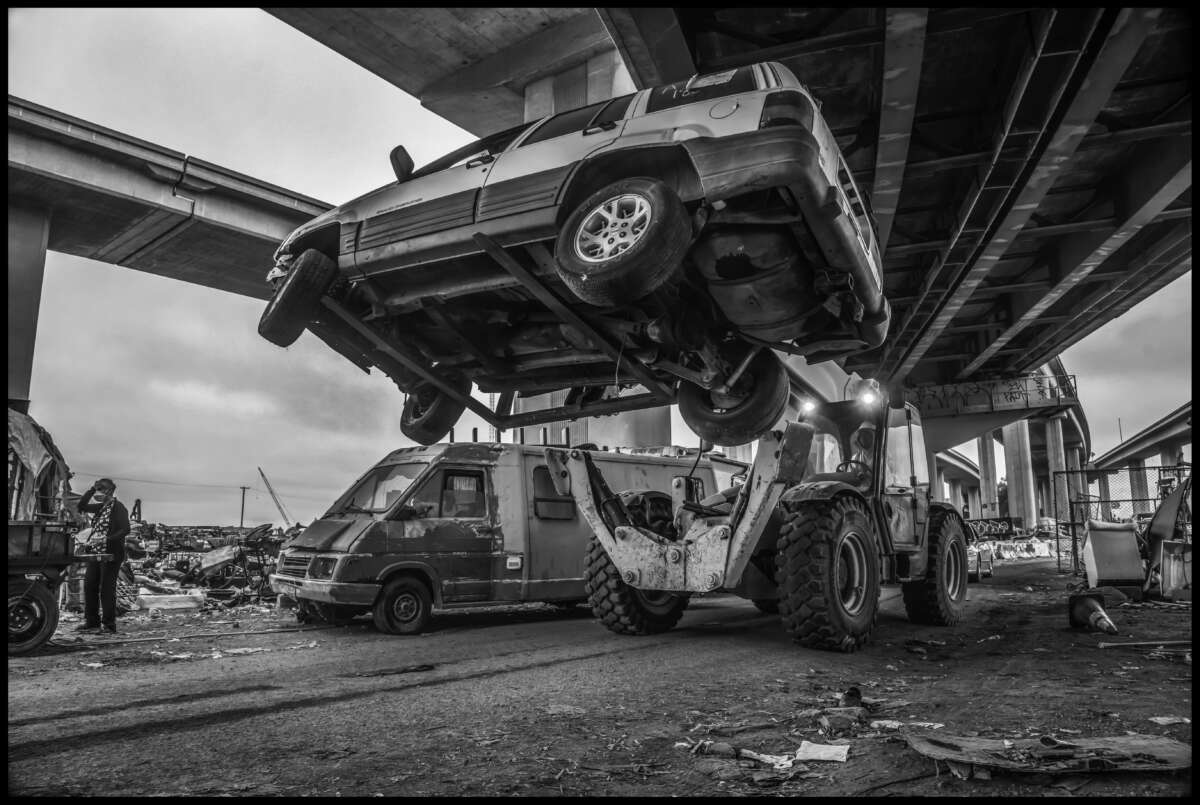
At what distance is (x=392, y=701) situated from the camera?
4.59 meters

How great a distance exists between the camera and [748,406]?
238 inches

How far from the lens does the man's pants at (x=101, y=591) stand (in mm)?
8812

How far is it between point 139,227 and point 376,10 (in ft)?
23.1

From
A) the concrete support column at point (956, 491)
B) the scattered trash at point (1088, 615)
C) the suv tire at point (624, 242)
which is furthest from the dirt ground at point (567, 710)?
the concrete support column at point (956, 491)

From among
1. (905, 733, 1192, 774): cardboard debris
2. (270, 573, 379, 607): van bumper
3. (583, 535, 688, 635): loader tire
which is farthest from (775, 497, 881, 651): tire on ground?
(270, 573, 379, 607): van bumper

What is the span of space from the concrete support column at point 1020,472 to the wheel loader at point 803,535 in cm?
4199

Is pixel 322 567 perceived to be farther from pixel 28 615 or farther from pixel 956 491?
pixel 956 491

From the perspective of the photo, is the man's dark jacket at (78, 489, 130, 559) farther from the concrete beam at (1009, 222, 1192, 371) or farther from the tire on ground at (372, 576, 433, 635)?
the concrete beam at (1009, 222, 1192, 371)

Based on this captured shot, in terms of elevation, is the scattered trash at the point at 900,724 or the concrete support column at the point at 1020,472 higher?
the concrete support column at the point at 1020,472

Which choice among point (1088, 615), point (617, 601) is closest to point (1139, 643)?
point (1088, 615)

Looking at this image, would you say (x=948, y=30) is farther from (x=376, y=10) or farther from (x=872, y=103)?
(x=376, y=10)

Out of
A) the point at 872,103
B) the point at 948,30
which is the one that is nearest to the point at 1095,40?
the point at 948,30

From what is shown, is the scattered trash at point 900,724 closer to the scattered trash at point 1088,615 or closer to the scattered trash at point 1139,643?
the scattered trash at point 1139,643

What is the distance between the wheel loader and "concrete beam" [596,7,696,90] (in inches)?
171
